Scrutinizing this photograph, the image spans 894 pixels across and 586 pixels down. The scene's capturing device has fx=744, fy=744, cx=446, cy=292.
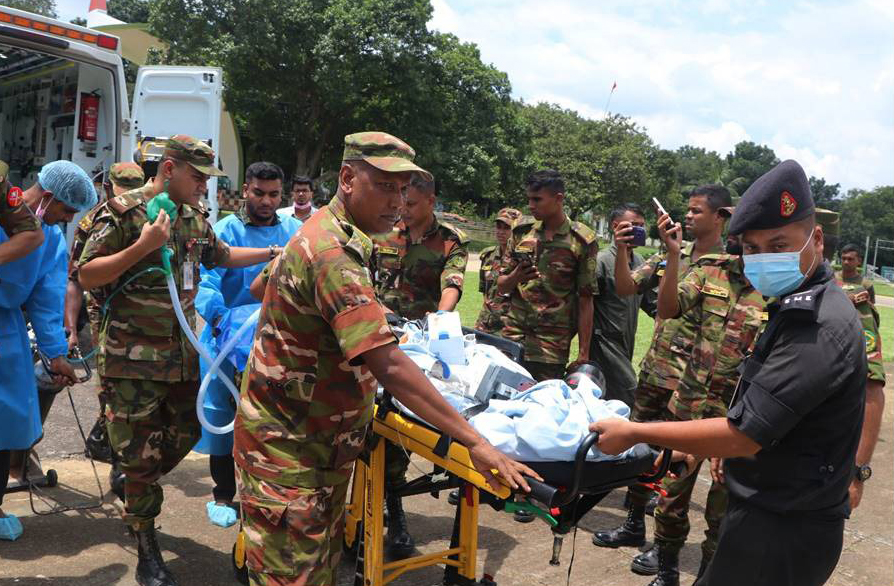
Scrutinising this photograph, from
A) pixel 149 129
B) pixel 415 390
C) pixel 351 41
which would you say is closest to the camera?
pixel 415 390

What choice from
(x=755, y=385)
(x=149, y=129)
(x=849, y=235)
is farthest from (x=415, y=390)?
(x=849, y=235)

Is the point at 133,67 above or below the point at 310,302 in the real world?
above

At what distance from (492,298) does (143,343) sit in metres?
2.76

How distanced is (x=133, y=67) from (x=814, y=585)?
3070 cm

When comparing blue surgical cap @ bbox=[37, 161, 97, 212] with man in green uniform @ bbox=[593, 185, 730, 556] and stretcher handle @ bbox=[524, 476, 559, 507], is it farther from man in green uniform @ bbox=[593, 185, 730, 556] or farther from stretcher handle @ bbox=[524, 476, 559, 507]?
man in green uniform @ bbox=[593, 185, 730, 556]

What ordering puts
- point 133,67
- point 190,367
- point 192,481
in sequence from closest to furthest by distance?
point 190,367 < point 192,481 < point 133,67

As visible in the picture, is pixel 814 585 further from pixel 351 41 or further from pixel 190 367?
pixel 351 41

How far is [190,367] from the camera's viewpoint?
3.74m

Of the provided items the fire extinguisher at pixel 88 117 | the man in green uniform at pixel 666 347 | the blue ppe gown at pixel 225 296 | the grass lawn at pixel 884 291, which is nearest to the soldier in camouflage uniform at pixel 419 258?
the blue ppe gown at pixel 225 296

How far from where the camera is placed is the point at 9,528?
401 cm

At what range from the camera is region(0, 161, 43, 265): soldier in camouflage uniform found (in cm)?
375

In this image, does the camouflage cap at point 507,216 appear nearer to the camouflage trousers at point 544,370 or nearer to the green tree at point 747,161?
the camouflage trousers at point 544,370

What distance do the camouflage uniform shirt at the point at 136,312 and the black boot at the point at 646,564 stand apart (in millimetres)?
2658

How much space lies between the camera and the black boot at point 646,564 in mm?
4207
